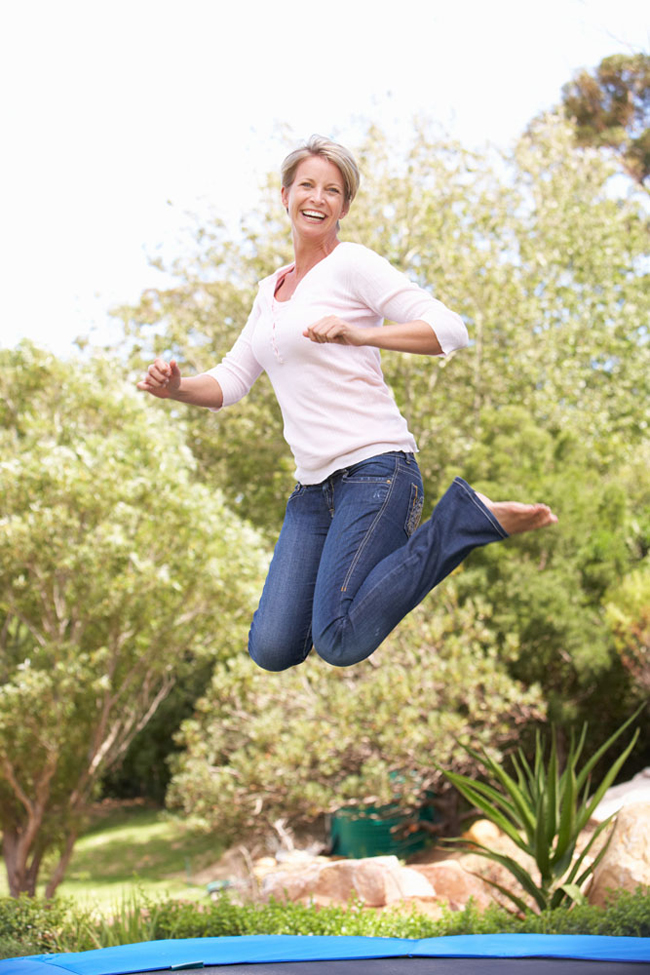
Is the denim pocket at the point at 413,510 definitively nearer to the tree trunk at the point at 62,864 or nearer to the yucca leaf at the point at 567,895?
the yucca leaf at the point at 567,895

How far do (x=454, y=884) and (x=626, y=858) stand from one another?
1427mm

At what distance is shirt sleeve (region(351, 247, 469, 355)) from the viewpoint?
6.76 feet

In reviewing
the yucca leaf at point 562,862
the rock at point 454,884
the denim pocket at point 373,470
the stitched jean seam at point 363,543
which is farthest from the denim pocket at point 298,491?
the rock at point 454,884

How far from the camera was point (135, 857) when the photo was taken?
10.6 metres

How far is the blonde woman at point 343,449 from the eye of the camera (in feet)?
6.79

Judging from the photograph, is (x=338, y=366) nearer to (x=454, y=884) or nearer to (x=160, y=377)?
(x=160, y=377)

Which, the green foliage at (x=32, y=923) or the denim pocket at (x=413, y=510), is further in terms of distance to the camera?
the green foliage at (x=32, y=923)

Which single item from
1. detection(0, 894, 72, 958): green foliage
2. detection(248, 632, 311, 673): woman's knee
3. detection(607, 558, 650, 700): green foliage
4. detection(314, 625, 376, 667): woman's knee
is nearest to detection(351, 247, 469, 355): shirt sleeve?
detection(314, 625, 376, 667): woman's knee

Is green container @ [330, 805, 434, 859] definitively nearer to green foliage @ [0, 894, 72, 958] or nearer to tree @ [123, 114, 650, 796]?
tree @ [123, 114, 650, 796]

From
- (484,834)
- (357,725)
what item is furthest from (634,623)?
(357,725)

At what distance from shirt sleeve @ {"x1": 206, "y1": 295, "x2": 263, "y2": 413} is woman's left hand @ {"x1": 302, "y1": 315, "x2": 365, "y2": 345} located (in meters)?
0.55

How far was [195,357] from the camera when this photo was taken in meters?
10.0

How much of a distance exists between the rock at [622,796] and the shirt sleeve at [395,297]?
12.7ft

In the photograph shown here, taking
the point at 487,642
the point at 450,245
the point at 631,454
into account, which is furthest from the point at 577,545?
the point at 450,245
